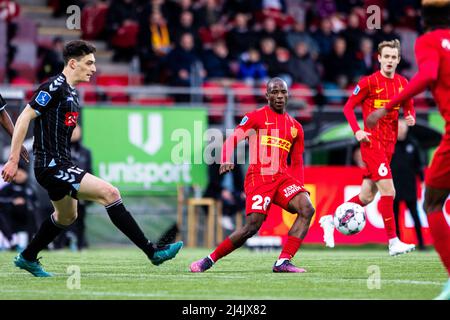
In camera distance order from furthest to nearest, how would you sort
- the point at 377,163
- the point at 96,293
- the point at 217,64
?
the point at 217,64
the point at 377,163
the point at 96,293

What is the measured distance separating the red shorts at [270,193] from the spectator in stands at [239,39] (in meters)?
12.4

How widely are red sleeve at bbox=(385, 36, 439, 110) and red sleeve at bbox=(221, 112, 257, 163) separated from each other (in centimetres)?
304

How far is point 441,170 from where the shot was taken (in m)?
8.67

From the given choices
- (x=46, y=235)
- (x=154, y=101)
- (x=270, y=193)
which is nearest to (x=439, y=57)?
(x=270, y=193)

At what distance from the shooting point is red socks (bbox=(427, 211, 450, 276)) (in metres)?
8.77

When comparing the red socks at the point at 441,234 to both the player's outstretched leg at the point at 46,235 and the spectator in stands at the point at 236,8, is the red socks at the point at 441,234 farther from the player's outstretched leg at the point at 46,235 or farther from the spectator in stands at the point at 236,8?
the spectator in stands at the point at 236,8

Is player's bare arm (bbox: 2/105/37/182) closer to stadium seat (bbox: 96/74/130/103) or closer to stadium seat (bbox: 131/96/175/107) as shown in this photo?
stadium seat (bbox: 96/74/130/103)

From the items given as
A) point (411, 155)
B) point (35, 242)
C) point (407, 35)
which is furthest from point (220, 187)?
point (35, 242)

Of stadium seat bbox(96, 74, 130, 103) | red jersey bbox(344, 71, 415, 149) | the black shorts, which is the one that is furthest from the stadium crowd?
the black shorts

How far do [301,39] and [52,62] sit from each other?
6478mm

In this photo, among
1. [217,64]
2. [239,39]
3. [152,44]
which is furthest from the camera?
[239,39]

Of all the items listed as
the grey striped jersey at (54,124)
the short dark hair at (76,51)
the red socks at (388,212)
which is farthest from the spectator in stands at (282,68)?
the grey striped jersey at (54,124)

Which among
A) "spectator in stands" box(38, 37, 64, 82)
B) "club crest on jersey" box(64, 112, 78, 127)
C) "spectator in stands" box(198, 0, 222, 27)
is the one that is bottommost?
"club crest on jersey" box(64, 112, 78, 127)

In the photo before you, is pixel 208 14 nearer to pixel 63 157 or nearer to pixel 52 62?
pixel 52 62
